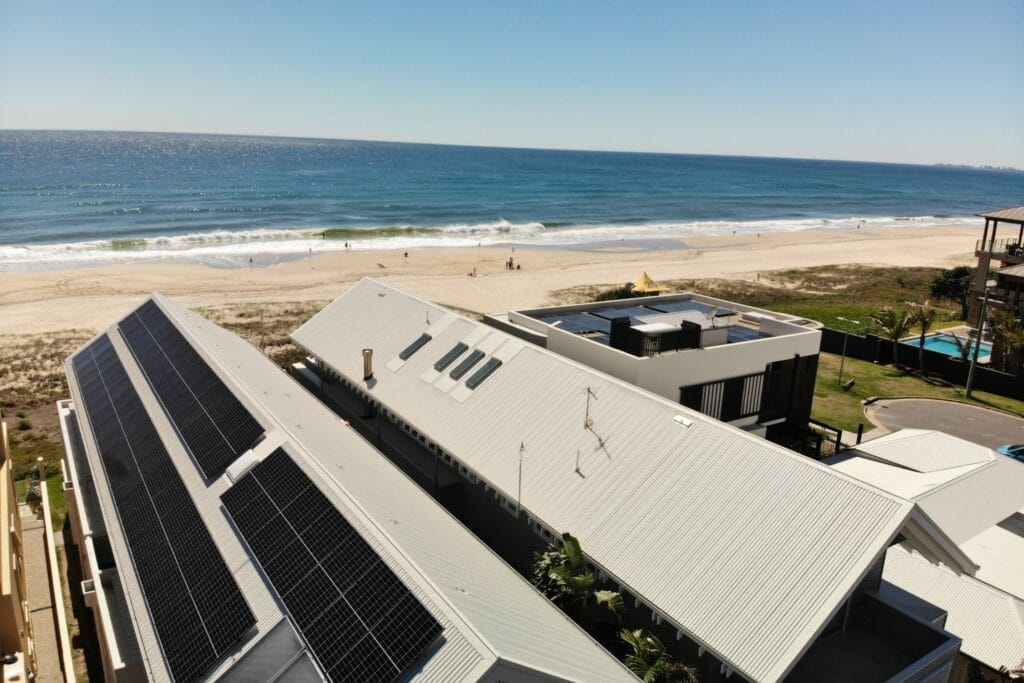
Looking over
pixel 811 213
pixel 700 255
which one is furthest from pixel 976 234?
pixel 700 255

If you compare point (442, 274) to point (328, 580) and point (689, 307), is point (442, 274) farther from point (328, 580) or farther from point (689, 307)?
point (328, 580)

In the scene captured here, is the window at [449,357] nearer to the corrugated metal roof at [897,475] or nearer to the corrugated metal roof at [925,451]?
the corrugated metal roof at [897,475]

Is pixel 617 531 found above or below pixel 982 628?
above

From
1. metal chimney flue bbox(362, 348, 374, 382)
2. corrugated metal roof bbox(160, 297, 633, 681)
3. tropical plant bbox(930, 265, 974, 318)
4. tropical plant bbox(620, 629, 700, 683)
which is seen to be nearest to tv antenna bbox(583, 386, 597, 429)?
corrugated metal roof bbox(160, 297, 633, 681)

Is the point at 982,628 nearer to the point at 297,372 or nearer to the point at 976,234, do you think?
the point at 297,372

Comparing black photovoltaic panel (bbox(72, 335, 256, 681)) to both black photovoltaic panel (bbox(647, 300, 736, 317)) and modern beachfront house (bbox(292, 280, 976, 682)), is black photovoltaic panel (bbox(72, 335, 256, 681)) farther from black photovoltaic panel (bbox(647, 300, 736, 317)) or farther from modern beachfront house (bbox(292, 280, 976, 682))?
black photovoltaic panel (bbox(647, 300, 736, 317))

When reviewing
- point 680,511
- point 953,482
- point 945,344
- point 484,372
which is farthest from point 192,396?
point 945,344
